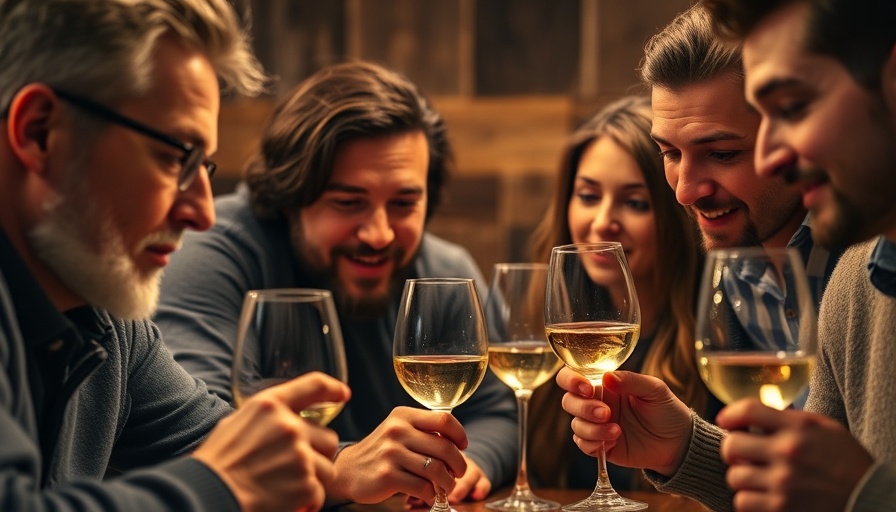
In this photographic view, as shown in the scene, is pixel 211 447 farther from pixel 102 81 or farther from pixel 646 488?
pixel 646 488

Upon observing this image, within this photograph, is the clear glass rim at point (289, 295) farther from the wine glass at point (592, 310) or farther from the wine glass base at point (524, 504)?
the wine glass base at point (524, 504)

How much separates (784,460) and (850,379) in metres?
0.56

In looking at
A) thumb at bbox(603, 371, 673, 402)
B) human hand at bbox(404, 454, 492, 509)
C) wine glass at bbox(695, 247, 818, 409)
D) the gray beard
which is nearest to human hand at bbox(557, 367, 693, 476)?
thumb at bbox(603, 371, 673, 402)

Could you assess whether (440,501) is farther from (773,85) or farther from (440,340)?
(773,85)

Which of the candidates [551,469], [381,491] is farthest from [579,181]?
[381,491]

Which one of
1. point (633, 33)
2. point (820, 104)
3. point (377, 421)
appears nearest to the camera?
point (820, 104)

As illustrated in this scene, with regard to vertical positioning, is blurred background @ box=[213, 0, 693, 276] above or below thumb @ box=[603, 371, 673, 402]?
above

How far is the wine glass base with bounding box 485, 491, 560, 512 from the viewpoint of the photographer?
1.75 m

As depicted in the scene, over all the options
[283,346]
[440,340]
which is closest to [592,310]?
[440,340]

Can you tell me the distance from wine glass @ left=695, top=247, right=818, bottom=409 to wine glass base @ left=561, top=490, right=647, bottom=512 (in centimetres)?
→ 53

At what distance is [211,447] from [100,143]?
420 mm

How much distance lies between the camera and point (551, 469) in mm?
2438

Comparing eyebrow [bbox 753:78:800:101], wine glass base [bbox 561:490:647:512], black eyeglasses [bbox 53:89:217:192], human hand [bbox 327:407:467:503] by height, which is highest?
eyebrow [bbox 753:78:800:101]

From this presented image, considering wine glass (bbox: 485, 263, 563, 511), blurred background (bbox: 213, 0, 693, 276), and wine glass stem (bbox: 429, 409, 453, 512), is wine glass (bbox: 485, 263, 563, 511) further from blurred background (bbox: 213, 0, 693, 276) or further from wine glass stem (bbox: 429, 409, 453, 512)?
blurred background (bbox: 213, 0, 693, 276)
